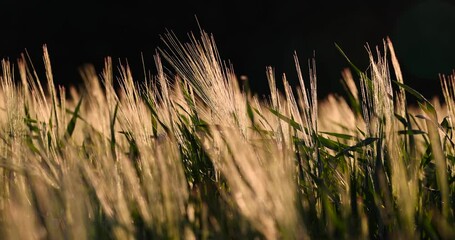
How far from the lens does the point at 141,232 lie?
76 centimetres

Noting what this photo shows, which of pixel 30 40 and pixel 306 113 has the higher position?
pixel 30 40

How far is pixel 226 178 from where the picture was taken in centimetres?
88

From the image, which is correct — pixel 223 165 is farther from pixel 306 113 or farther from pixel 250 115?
pixel 250 115

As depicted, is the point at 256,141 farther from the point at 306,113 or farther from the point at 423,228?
the point at 423,228

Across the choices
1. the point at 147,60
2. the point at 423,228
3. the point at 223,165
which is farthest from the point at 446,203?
the point at 147,60

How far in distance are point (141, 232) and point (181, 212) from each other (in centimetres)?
8

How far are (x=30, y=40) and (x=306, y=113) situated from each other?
19.4 ft

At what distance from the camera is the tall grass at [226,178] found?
0.65m

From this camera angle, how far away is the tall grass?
65 centimetres

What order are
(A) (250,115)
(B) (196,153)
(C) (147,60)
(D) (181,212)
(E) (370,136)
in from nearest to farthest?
(D) (181,212) → (E) (370,136) → (B) (196,153) → (A) (250,115) → (C) (147,60)

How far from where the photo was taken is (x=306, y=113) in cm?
93

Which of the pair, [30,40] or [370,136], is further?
[30,40]

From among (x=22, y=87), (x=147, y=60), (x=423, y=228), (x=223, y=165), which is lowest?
(x=423, y=228)

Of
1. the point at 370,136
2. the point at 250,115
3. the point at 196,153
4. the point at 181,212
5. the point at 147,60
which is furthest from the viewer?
the point at 147,60
